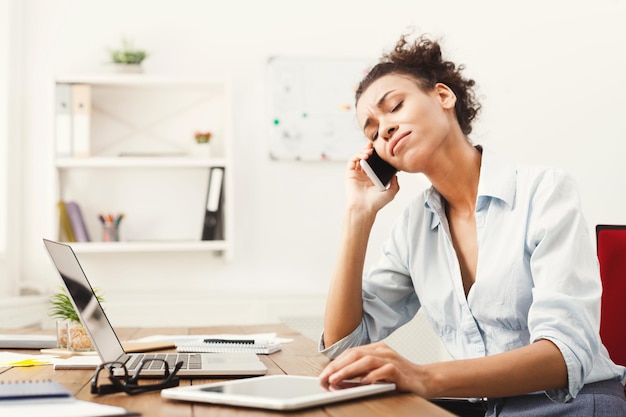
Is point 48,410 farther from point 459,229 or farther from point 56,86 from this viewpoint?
point 56,86

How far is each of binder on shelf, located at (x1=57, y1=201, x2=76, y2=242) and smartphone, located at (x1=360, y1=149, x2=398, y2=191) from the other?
5.86 ft

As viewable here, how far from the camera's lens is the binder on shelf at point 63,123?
3.11 m

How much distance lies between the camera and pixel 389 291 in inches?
68.4

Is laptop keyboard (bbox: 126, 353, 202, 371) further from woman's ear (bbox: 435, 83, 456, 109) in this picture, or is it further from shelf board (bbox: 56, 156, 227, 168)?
shelf board (bbox: 56, 156, 227, 168)

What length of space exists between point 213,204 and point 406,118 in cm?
173

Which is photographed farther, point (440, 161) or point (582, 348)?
point (440, 161)

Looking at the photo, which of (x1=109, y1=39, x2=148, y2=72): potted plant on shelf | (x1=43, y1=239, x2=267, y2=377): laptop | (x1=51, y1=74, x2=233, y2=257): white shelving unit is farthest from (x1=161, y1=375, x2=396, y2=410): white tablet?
(x1=109, y1=39, x2=148, y2=72): potted plant on shelf

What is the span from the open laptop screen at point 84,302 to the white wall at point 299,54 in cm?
196

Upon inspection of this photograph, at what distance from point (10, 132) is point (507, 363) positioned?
8.53 ft

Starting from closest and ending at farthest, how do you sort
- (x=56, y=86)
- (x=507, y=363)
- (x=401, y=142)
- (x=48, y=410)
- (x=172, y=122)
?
(x=48, y=410), (x=507, y=363), (x=401, y=142), (x=56, y=86), (x=172, y=122)

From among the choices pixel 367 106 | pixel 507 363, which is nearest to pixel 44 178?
pixel 367 106


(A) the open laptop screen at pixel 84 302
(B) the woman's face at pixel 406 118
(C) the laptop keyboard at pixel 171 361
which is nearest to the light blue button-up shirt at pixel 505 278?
(B) the woman's face at pixel 406 118

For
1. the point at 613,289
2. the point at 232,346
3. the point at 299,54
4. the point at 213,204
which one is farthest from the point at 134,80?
the point at 613,289

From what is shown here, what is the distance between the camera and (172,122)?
3.36 m
